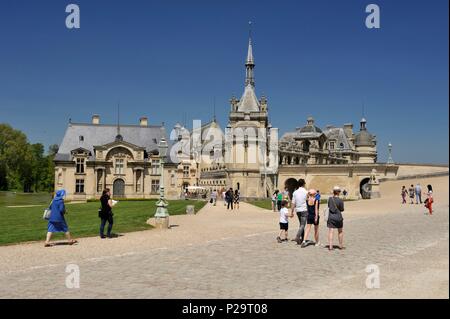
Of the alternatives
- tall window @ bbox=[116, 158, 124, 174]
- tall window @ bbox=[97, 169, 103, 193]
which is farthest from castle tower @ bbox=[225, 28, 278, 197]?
tall window @ bbox=[97, 169, 103, 193]

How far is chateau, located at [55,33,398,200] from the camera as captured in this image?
61.0 meters

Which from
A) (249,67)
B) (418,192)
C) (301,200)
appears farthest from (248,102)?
(301,200)

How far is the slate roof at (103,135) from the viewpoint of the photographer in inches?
2463

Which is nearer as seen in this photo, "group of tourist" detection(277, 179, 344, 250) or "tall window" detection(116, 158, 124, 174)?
"group of tourist" detection(277, 179, 344, 250)

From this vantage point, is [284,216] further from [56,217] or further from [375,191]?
[375,191]

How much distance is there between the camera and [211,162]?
88.5 meters

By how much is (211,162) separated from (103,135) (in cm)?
2835

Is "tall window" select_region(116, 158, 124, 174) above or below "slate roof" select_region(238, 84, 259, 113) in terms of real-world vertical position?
below

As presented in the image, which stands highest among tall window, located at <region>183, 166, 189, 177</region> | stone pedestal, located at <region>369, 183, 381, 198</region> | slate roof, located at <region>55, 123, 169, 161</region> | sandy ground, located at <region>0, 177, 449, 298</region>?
slate roof, located at <region>55, 123, 169, 161</region>

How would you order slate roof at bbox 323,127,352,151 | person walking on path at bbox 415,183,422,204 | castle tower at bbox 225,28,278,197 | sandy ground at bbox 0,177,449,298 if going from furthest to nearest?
slate roof at bbox 323,127,352,151
castle tower at bbox 225,28,278,197
person walking on path at bbox 415,183,422,204
sandy ground at bbox 0,177,449,298

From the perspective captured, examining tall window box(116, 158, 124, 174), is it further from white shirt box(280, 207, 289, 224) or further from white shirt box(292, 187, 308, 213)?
white shirt box(292, 187, 308, 213)

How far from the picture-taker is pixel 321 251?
14.7m
